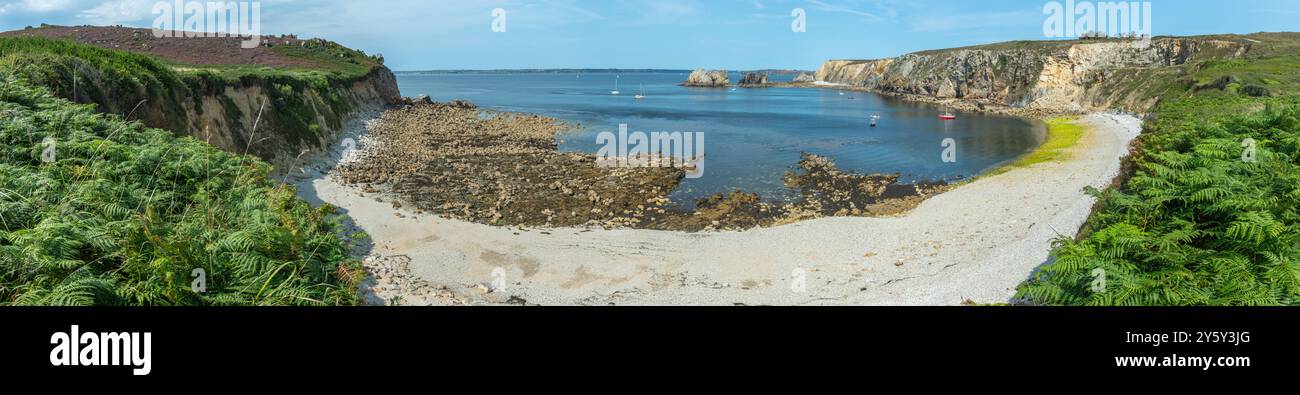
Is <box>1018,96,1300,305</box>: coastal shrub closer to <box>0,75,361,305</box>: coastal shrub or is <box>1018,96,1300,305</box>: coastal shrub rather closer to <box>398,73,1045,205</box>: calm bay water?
<box>0,75,361,305</box>: coastal shrub

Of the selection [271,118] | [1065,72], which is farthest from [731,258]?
[1065,72]

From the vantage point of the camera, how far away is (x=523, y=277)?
1852 cm

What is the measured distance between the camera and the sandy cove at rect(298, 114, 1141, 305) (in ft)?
54.2

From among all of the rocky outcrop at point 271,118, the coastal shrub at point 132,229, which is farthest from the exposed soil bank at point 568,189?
the coastal shrub at point 132,229

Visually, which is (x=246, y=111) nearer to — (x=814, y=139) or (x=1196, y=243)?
(x=1196, y=243)

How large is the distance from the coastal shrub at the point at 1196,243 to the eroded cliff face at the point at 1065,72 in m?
66.9

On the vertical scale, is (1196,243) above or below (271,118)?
below

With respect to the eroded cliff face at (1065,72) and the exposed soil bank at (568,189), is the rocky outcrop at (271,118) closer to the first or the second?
the exposed soil bank at (568,189)

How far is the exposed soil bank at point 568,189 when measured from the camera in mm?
26641

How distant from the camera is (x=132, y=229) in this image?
25.8 feet

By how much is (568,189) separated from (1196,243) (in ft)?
82.1

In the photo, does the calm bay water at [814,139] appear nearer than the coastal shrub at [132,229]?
No
